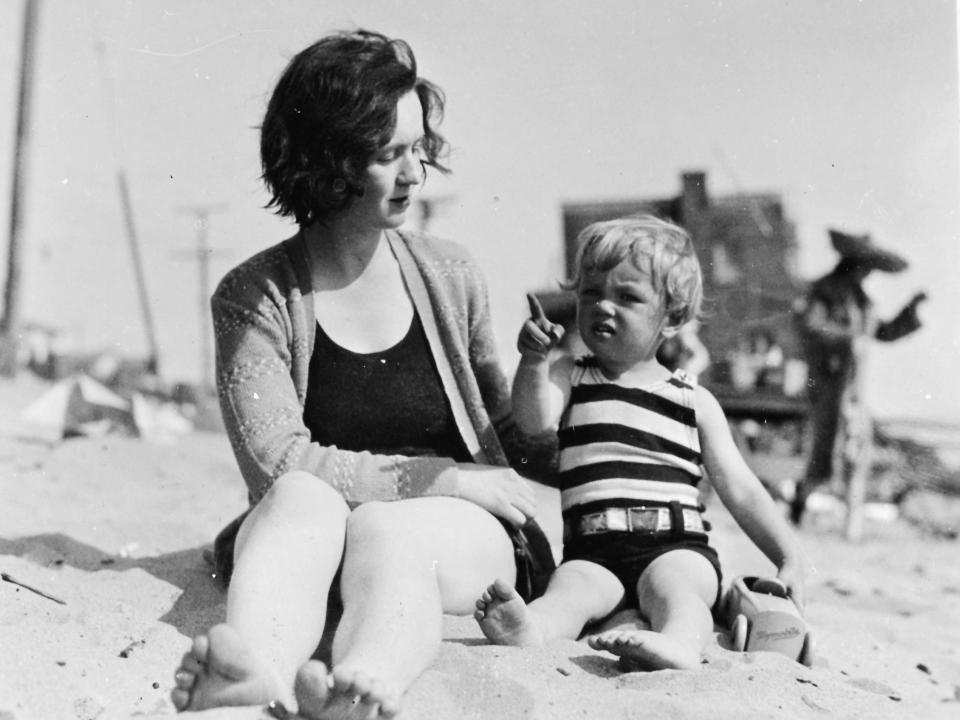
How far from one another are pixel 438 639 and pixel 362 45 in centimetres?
127

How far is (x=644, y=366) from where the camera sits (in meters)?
2.45

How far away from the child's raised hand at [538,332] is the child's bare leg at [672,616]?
0.52m

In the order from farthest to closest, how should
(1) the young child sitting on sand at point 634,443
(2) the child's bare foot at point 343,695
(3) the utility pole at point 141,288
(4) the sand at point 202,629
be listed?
(3) the utility pole at point 141,288 → (1) the young child sitting on sand at point 634,443 → (4) the sand at point 202,629 → (2) the child's bare foot at point 343,695

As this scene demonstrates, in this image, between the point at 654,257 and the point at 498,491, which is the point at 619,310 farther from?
the point at 498,491

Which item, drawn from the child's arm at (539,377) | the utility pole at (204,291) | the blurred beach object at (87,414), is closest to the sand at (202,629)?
the child's arm at (539,377)

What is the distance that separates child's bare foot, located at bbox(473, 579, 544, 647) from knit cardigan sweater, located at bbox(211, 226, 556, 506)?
30 cm

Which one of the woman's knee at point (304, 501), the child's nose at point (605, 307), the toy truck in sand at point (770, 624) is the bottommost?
the toy truck in sand at point (770, 624)

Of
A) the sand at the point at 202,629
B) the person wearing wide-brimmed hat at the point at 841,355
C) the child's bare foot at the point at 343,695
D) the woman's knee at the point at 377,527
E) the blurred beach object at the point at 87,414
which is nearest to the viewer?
the child's bare foot at the point at 343,695

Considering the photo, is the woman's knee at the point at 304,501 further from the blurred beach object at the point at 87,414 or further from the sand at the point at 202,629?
the blurred beach object at the point at 87,414

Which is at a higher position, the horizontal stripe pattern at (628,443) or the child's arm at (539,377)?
the child's arm at (539,377)

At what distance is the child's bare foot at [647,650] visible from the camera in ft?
6.04

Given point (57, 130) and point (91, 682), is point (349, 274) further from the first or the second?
point (57, 130)

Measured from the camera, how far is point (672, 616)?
205cm

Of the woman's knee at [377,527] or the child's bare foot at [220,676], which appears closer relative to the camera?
the child's bare foot at [220,676]
